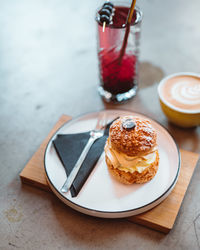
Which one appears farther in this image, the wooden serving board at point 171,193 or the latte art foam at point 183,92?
the latte art foam at point 183,92

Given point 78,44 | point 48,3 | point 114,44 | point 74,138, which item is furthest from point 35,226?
point 48,3

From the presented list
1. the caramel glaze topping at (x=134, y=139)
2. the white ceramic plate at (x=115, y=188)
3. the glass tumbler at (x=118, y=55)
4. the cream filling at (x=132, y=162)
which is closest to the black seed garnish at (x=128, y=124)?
the caramel glaze topping at (x=134, y=139)

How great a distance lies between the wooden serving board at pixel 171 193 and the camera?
115 cm

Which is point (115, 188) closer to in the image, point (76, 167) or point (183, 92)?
point (76, 167)

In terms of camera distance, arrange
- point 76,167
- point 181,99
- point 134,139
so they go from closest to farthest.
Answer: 1. point 134,139
2. point 76,167
3. point 181,99

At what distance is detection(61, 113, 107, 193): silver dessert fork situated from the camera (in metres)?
1.23

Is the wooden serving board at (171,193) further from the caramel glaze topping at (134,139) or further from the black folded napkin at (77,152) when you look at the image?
the caramel glaze topping at (134,139)

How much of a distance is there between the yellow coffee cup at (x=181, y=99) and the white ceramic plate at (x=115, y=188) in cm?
14

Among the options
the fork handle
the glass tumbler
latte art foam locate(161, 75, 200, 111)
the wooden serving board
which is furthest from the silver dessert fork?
latte art foam locate(161, 75, 200, 111)

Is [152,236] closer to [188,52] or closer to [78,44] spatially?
[188,52]

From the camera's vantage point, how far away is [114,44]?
1540 mm

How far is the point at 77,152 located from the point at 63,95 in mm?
573

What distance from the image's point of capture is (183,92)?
155cm

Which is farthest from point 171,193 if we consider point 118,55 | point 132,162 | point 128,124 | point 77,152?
point 118,55
